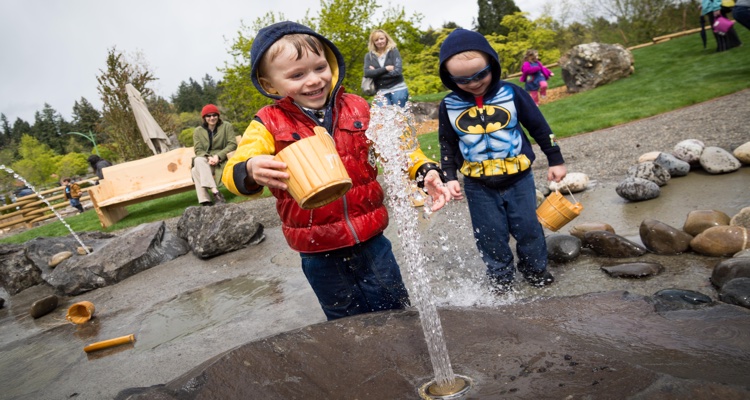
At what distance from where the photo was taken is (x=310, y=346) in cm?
180

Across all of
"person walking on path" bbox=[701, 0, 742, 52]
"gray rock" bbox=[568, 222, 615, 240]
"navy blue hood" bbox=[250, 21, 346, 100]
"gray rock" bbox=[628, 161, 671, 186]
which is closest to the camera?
"navy blue hood" bbox=[250, 21, 346, 100]

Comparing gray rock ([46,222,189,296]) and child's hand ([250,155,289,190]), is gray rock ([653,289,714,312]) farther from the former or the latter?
gray rock ([46,222,189,296])

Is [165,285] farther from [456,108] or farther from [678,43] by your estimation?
[678,43]

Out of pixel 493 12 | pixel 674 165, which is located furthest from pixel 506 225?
pixel 493 12

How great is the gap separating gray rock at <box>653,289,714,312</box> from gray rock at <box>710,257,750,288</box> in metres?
0.34

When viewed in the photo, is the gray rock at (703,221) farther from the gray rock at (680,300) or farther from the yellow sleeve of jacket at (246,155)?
the yellow sleeve of jacket at (246,155)

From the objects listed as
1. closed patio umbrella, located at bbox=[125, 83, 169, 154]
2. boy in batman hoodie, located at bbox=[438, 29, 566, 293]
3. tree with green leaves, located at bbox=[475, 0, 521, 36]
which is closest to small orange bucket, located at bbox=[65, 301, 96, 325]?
boy in batman hoodie, located at bbox=[438, 29, 566, 293]

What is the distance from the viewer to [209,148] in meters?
A: 8.67

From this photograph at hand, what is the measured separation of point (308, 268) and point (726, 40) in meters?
16.6

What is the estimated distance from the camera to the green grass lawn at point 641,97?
9.23 m

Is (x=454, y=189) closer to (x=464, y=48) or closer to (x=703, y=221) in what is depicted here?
(x=464, y=48)

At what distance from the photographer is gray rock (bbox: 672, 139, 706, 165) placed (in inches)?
197

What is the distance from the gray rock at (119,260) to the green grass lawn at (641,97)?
3.60 metres

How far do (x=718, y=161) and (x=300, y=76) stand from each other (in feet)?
13.9
